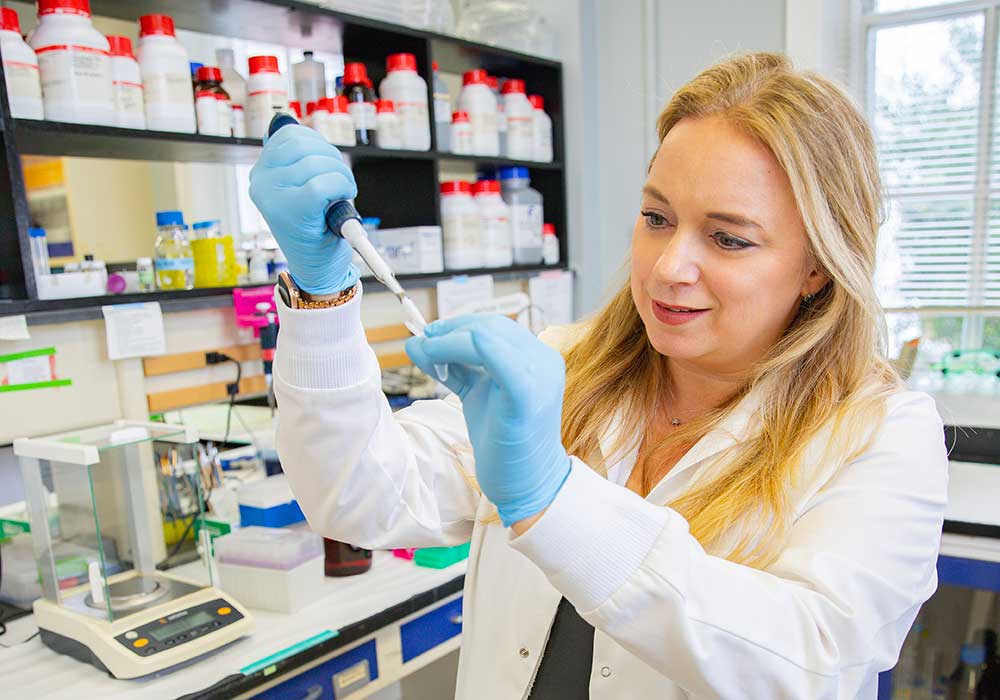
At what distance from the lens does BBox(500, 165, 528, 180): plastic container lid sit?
8.45ft

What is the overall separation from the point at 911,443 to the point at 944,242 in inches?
78.5

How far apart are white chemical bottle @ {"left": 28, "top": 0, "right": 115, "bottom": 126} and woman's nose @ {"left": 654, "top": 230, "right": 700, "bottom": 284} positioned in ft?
4.04

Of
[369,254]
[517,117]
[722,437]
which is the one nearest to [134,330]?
[369,254]

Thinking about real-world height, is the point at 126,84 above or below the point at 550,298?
above

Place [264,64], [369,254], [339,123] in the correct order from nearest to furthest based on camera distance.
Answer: [369,254] → [264,64] → [339,123]

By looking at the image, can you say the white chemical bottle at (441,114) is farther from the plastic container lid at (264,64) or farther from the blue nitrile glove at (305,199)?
the blue nitrile glove at (305,199)

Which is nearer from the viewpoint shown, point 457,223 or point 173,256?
point 173,256

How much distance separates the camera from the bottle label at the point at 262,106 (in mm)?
1813

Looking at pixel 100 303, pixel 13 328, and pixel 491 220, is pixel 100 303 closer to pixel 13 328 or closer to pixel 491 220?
pixel 13 328

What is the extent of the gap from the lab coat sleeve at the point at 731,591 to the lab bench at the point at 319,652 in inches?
31.4

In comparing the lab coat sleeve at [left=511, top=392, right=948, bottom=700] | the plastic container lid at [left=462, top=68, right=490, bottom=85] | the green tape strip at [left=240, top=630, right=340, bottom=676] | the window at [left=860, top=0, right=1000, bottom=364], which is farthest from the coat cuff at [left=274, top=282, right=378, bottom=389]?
the window at [left=860, top=0, right=1000, bottom=364]

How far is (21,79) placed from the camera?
1.47 meters

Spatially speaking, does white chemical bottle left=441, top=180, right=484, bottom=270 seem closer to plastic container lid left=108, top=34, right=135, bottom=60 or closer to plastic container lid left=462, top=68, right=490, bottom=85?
plastic container lid left=462, top=68, right=490, bottom=85

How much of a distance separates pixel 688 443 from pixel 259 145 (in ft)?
4.24
